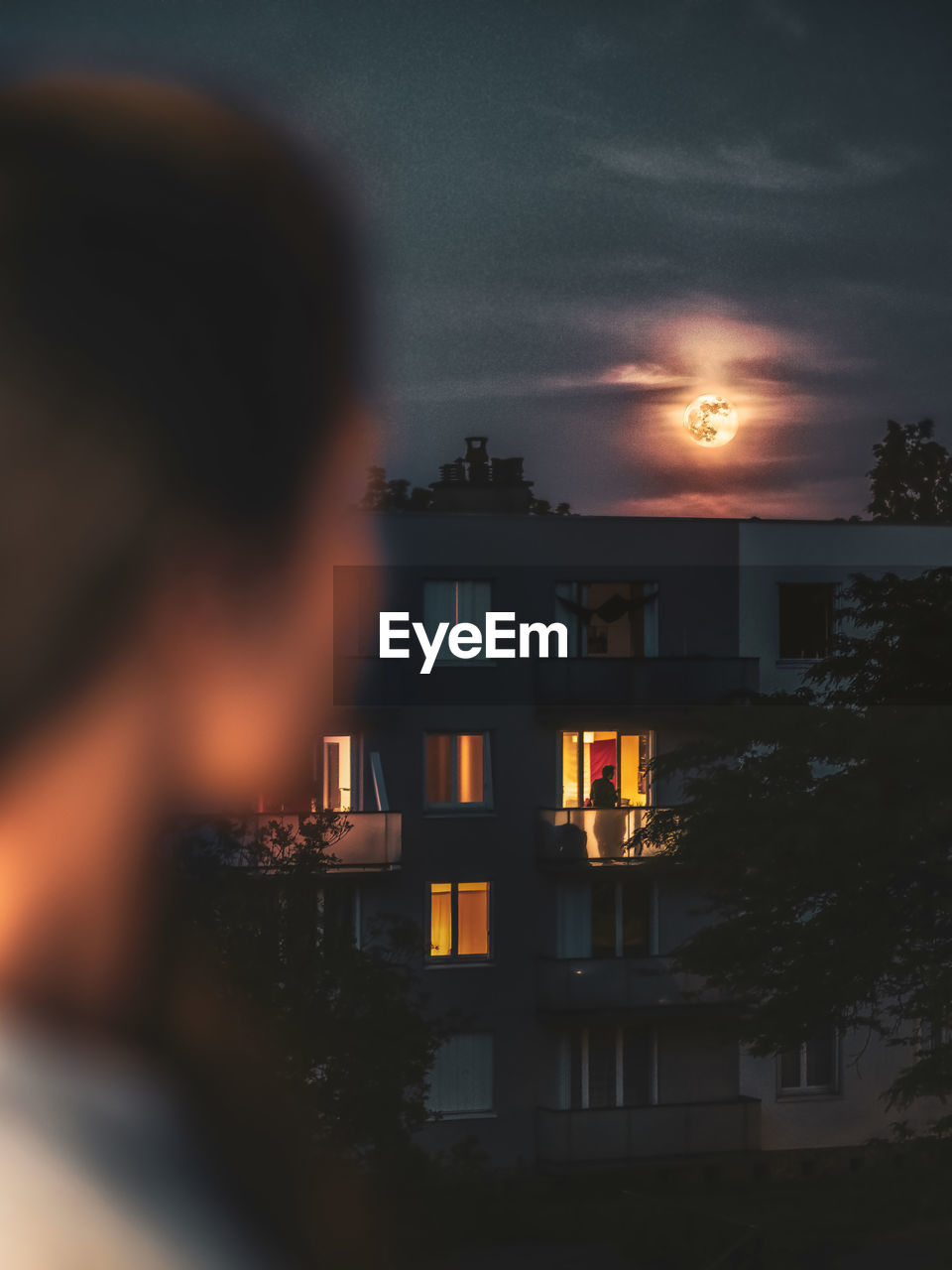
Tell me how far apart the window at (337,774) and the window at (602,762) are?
14.8 feet

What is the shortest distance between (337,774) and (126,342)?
1118 centimetres

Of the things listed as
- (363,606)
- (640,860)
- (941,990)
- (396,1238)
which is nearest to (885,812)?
(941,990)

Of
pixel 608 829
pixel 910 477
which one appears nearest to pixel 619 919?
pixel 608 829

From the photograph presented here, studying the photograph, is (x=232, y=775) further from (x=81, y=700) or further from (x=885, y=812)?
(x=885, y=812)

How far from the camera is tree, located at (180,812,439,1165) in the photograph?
738 inches

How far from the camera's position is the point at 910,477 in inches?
2522

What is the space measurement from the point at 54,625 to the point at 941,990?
1242 centimetres

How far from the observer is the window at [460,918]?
34.4 metres

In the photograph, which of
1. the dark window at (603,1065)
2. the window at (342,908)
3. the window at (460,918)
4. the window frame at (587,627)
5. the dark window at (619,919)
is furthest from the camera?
the window frame at (587,627)

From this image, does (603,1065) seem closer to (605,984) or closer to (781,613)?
(605,984)

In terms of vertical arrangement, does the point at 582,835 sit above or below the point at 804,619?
below

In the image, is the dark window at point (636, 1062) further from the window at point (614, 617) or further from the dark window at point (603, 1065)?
the window at point (614, 617)

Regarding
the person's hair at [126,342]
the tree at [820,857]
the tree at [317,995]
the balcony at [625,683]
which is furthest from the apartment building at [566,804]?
the tree at [317,995]

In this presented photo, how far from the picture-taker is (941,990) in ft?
72.8
